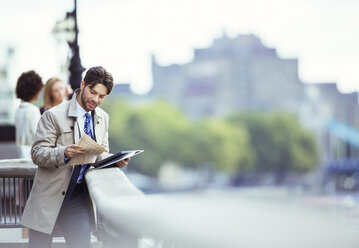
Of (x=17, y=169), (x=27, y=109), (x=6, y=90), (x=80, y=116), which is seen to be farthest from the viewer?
(x=6, y=90)

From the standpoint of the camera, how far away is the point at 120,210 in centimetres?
211

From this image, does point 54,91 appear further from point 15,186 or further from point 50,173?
point 50,173

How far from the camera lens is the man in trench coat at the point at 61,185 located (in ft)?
12.7

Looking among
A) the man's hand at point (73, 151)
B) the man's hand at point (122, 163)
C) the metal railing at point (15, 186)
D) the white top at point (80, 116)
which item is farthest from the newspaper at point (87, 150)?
the metal railing at point (15, 186)

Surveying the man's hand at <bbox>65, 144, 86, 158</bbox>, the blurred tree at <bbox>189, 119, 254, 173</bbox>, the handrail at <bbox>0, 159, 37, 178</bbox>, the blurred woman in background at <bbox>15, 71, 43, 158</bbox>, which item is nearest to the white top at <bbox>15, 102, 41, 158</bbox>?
the blurred woman in background at <bbox>15, 71, 43, 158</bbox>

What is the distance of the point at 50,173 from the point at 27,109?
2363 millimetres

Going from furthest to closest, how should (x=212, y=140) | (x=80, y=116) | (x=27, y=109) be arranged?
(x=212, y=140) → (x=27, y=109) → (x=80, y=116)

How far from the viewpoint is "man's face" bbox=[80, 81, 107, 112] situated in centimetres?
375

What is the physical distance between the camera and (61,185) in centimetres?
391

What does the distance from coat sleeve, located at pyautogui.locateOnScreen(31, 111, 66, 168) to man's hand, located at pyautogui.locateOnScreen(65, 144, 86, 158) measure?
0.10 ft

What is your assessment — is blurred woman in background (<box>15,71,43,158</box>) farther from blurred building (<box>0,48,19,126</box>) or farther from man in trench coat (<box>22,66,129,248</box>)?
blurred building (<box>0,48,19,126</box>)

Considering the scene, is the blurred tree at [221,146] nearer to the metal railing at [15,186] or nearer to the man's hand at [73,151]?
the metal railing at [15,186]

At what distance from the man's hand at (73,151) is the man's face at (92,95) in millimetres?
241

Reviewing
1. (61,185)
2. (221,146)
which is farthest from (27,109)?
(221,146)
